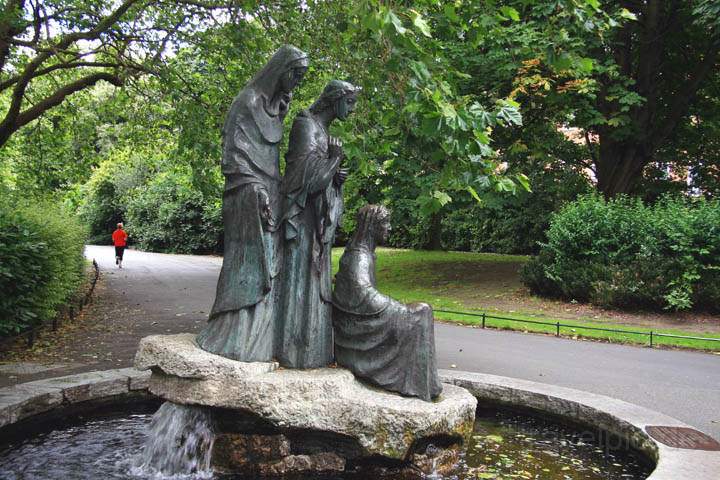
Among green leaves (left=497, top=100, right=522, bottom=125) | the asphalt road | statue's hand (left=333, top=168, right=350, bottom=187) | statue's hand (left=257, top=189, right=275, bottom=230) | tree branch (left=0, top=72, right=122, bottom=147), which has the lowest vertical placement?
the asphalt road

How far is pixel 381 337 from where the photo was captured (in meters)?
5.67

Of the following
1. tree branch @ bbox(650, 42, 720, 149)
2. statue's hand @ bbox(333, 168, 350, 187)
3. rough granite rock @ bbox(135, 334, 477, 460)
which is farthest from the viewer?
tree branch @ bbox(650, 42, 720, 149)

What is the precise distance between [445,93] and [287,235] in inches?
74.4

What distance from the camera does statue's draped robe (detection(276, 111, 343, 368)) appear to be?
225 inches

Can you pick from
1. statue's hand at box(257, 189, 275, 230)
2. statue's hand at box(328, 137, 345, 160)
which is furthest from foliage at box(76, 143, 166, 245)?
statue's hand at box(257, 189, 275, 230)

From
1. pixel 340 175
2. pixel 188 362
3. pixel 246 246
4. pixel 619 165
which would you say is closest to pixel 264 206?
pixel 246 246

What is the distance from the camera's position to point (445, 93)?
218 inches

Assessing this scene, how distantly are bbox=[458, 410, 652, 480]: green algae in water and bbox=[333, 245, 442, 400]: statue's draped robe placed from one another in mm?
811

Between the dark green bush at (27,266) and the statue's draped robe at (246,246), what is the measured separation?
4934 millimetres

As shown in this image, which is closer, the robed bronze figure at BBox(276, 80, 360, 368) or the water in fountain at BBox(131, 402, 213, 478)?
the water in fountain at BBox(131, 402, 213, 478)

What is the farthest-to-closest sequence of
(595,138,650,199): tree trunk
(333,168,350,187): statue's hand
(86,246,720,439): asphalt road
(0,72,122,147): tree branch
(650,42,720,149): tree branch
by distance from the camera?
1. (595,138,650,199): tree trunk
2. (650,42,720,149): tree branch
3. (0,72,122,147): tree branch
4. (86,246,720,439): asphalt road
5. (333,168,350,187): statue's hand

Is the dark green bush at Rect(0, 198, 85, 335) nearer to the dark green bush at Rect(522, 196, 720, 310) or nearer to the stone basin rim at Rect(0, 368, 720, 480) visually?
the stone basin rim at Rect(0, 368, 720, 480)

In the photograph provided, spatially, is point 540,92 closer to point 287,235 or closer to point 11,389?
point 287,235

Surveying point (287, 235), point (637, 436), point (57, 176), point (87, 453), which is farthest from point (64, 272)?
point (637, 436)
